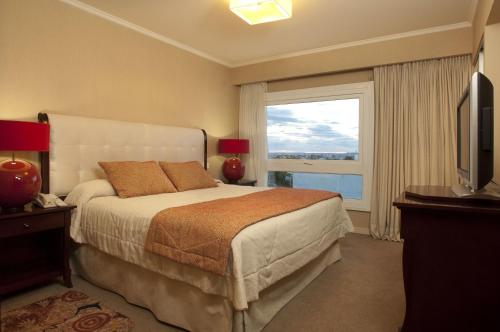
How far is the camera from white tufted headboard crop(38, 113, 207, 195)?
9.33ft

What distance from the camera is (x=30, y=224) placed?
7.57 ft

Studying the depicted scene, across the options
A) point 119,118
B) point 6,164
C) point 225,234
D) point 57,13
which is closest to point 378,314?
point 225,234

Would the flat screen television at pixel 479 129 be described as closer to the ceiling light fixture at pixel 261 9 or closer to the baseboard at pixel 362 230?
the ceiling light fixture at pixel 261 9

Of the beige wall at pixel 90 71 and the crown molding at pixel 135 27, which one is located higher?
the crown molding at pixel 135 27

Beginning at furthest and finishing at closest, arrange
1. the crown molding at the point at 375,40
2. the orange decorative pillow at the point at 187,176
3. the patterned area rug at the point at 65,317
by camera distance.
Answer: the crown molding at the point at 375,40, the orange decorative pillow at the point at 187,176, the patterned area rug at the point at 65,317

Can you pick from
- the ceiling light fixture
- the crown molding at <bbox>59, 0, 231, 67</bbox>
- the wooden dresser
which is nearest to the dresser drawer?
the crown molding at <bbox>59, 0, 231, 67</bbox>

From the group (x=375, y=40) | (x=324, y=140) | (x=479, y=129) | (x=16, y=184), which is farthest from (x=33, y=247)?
(x=375, y=40)

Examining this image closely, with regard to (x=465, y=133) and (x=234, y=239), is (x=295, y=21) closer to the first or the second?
(x=465, y=133)

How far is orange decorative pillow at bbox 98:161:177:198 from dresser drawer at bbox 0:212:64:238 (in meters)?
0.51

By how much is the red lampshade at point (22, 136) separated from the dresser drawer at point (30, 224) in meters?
0.51

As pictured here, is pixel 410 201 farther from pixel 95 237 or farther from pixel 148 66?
pixel 148 66

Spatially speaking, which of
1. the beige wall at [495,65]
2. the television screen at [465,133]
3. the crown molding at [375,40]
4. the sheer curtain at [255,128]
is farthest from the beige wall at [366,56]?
the television screen at [465,133]

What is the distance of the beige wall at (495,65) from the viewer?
2414mm

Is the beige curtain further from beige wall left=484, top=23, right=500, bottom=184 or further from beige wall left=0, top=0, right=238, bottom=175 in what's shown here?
beige wall left=0, top=0, right=238, bottom=175
